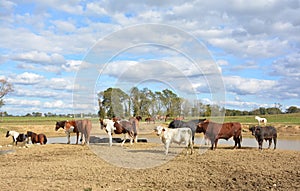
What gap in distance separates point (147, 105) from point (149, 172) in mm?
10969

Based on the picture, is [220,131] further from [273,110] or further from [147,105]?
[273,110]

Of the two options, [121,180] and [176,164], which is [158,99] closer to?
[176,164]

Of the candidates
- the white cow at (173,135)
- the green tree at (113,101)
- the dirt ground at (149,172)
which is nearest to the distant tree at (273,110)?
the green tree at (113,101)

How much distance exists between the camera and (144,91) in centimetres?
1889

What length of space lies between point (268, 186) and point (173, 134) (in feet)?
20.5

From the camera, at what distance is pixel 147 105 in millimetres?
21281

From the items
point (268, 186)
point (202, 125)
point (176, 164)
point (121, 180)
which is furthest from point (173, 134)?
point (268, 186)

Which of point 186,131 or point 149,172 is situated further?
point 186,131

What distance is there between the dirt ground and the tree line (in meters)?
5.21

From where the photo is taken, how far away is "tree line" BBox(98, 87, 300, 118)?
756 inches

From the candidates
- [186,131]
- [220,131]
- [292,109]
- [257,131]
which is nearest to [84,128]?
[186,131]

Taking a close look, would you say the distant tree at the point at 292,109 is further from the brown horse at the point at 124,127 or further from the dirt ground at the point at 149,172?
the dirt ground at the point at 149,172

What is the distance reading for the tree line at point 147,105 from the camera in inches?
756

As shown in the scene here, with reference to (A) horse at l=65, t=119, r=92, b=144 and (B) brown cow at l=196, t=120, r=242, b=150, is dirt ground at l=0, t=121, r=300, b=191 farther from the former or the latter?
(A) horse at l=65, t=119, r=92, b=144
